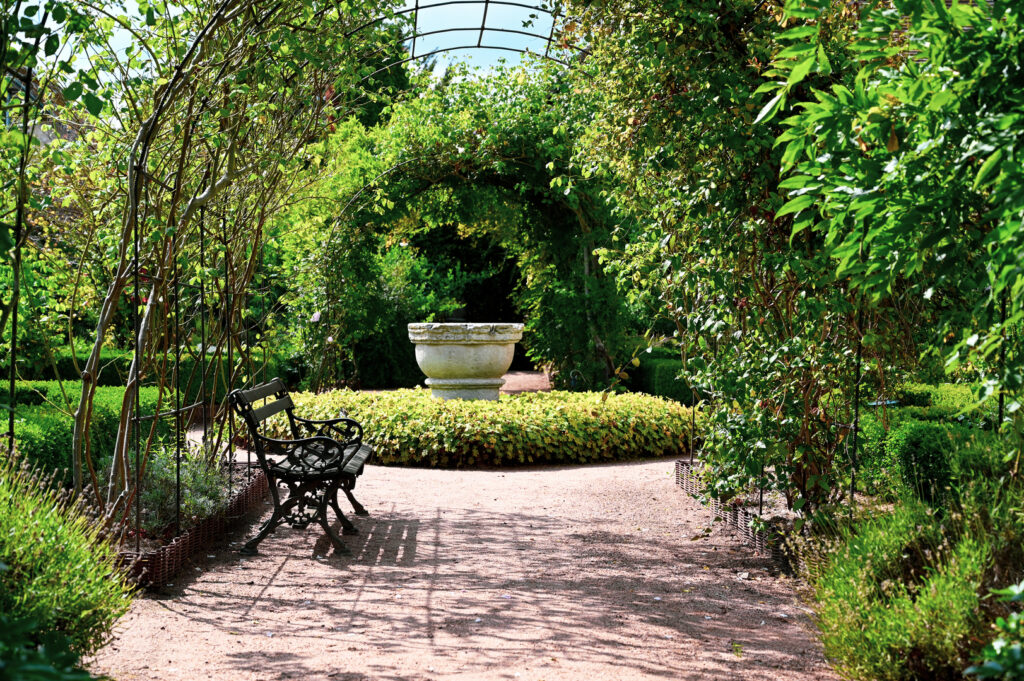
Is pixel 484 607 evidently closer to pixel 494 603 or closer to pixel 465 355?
pixel 494 603

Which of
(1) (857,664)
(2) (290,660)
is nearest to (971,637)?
(1) (857,664)

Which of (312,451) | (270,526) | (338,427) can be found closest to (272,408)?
(338,427)

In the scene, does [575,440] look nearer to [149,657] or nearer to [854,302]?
[854,302]

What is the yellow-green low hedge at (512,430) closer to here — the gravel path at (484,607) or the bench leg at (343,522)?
the gravel path at (484,607)

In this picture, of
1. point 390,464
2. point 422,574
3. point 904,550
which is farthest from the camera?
point 390,464

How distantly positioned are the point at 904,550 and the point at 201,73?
3760mm

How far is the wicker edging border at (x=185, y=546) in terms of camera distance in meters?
4.21

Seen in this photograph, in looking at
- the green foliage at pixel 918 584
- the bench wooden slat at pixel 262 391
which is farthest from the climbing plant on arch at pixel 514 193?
the green foliage at pixel 918 584

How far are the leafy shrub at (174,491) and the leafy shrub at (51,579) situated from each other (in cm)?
187

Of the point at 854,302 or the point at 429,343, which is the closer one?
the point at 854,302

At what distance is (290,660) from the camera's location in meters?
3.39

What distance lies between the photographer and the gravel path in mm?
3338

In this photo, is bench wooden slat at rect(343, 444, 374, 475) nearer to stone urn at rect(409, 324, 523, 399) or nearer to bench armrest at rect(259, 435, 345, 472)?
bench armrest at rect(259, 435, 345, 472)

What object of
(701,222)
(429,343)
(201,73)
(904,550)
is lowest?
(904,550)
